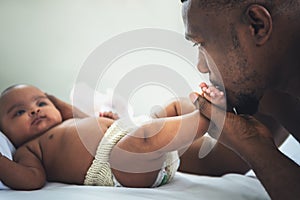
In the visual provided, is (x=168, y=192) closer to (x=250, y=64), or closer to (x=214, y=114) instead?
(x=214, y=114)

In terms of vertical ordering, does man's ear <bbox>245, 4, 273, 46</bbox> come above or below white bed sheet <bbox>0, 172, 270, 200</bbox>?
above

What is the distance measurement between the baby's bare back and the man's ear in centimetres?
44

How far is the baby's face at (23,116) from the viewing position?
110 centimetres

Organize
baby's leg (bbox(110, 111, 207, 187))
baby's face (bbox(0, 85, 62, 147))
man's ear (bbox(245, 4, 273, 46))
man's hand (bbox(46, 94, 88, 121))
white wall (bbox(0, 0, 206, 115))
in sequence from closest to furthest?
man's ear (bbox(245, 4, 273, 46)) < baby's leg (bbox(110, 111, 207, 187)) < baby's face (bbox(0, 85, 62, 147)) < man's hand (bbox(46, 94, 88, 121)) < white wall (bbox(0, 0, 206, 115))

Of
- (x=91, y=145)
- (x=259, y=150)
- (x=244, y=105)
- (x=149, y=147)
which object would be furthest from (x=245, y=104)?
(x=91, y=145)

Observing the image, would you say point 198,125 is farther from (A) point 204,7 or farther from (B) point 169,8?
(B) point 169,8

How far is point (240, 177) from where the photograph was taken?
978mm

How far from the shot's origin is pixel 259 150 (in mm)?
734

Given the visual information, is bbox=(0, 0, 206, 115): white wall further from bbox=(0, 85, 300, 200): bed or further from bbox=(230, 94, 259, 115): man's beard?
bbox=(230, 94, 259, 115): man's beard

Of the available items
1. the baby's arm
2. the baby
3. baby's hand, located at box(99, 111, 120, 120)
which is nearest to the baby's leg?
the baby

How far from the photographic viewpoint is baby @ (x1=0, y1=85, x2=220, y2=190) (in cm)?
84

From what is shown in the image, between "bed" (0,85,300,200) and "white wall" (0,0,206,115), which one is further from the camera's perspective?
"white wall" (0,0,206,115)

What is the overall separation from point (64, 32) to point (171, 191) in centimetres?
91

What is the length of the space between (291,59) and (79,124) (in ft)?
1.82
